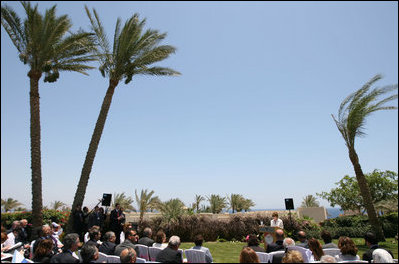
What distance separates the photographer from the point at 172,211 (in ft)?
51.7

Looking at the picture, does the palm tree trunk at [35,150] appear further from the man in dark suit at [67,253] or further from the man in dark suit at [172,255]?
the man in dark suit at [172,255]

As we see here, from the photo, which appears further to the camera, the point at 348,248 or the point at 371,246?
the point at 371,246

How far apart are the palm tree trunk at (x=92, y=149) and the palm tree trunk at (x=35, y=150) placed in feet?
4.13

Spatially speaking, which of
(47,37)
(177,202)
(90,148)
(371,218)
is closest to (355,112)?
(371,218)

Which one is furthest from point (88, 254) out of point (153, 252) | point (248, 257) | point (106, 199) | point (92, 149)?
point (92, 149)

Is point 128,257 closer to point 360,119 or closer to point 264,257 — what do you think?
point 264,257

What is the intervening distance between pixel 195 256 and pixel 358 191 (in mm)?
30049

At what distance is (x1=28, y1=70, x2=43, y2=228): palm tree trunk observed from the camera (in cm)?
1073

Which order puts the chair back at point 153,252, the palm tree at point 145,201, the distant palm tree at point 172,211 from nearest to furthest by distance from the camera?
the chair back at point 153,252 → the distant palm tree at point 172,211 → the palm tree at point 145,201

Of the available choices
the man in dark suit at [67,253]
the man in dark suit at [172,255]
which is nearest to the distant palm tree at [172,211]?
the man in dark suit at [172,255]

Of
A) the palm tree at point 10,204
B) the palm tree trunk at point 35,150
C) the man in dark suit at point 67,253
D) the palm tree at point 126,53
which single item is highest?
the palm tree at point 126,53

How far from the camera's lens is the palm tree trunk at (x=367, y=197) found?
13.6 m

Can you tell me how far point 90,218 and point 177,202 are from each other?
6.91 metres

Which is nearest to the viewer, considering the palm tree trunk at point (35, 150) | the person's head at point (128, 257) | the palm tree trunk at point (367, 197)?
the person's head at point (128, 257)
